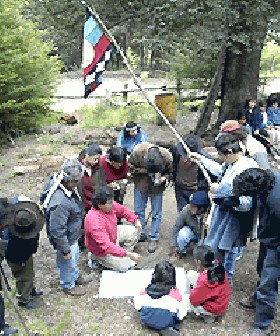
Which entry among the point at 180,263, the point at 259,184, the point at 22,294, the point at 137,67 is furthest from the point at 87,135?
the point at 137,67

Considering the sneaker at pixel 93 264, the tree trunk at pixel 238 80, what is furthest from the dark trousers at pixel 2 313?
the tree trunk at pixel 238 80

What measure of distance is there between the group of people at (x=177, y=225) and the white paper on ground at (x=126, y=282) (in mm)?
98

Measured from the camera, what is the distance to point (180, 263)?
574 cm

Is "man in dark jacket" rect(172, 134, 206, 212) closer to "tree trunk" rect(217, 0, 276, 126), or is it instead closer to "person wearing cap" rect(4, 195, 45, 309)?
"person wearing cap" rect(4, 195, 45, 309)

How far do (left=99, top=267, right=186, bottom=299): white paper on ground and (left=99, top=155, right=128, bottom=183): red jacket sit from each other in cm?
125

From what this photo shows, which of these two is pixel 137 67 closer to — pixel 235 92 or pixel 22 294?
pixel 235 92

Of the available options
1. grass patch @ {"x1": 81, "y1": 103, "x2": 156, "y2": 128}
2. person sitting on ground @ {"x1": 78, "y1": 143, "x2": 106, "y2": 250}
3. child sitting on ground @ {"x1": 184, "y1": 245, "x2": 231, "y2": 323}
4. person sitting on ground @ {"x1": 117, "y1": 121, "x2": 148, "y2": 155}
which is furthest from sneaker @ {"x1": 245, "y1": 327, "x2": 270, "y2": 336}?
grass patch @ {"x1": 81, "y1": 103, "x2": 156, "y2": 128}

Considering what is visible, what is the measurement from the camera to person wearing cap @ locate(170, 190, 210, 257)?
5410 mm

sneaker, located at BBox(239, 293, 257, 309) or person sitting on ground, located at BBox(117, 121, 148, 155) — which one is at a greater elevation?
person sitting on ground, located at BBox(117, 121, 148, 155)

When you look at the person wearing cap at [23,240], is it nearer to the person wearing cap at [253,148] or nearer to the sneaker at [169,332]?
the sneaker at [169,332]

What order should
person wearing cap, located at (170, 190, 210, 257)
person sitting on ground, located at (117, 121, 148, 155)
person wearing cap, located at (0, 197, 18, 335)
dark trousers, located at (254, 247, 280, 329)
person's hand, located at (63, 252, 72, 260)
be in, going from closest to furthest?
person wearing cap, located at (0, 197, 18, 335) < dark trousers, located at (254, 247, 280, 329) < person's hand, located at (63, 252, 72, 260) < person wearing cap, located at (170, 190, 210, 257) < person sitting on ground, located at (117, 121, 148, 155)

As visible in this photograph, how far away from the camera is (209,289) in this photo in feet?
14.8

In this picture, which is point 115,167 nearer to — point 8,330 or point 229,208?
point 229,208

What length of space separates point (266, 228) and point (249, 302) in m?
1.11
